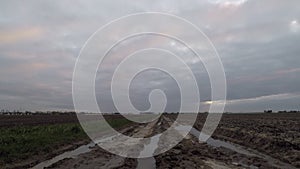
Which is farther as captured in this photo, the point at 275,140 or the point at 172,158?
the point at 275,140

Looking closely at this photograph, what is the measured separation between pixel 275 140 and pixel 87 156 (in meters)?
14.1

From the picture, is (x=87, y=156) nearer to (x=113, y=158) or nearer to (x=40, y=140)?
(x=113, y=158)

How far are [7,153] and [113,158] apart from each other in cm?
601

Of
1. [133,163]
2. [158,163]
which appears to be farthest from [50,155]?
[158,163]

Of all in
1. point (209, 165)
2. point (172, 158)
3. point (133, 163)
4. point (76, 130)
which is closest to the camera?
point (209, 165)

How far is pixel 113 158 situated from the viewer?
2019 cm

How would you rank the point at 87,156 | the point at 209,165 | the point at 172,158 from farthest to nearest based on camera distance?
1. the point at 87,156
2. the point at 172,158
3. the point at 209,165

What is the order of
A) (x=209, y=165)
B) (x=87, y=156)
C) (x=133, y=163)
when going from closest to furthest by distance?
(x=209, y=165) → (x=133, y=163) → (x=87, y=156)

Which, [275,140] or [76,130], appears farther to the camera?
[76,130]

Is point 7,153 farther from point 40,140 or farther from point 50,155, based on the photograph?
point 40,140

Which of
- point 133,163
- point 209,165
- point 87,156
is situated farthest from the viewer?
point 87,156

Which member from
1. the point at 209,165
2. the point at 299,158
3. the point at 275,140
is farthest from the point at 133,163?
the point at 275,140

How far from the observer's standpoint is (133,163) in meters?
18.0

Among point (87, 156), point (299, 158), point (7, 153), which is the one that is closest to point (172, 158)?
point (87, 156)
